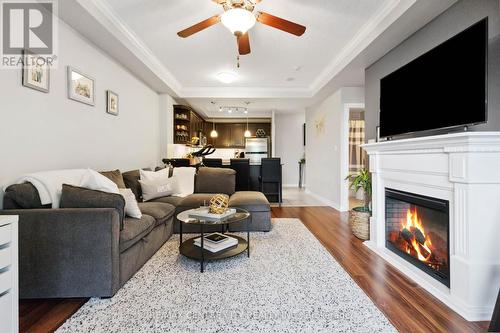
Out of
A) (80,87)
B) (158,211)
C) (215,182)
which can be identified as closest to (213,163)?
(215,182)

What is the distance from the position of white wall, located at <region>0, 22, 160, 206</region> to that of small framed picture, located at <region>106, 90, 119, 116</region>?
0.23 feet

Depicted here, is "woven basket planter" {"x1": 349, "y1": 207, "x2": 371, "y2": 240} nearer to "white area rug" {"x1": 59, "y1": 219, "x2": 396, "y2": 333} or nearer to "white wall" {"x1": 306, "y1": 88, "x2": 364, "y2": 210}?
"white area rug" {"x1": 59, "y1": 219, "x2": 396, "y2": 333}

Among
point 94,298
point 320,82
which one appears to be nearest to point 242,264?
point 94,298

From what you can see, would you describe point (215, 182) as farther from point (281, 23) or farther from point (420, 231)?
point (420, 231)


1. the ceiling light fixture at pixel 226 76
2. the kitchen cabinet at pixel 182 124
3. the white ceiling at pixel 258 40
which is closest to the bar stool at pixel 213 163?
the kitchen cabinet at pixel 182 124

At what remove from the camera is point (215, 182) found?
4.09 meters

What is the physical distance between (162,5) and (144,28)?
23.2 inches

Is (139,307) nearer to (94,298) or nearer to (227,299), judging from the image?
(94,298)

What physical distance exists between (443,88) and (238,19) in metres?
1.84

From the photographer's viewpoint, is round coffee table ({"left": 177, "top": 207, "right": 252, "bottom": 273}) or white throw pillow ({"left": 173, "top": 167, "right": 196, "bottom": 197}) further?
white throw pillow ({"left": 173, "top": 167, "right": 196, "bottom": 197})

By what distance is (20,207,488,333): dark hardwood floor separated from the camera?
5.05 feet

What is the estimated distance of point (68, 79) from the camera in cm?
260

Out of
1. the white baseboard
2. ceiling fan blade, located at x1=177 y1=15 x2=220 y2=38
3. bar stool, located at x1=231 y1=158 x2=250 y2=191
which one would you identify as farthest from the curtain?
ceiling fan blade, located at x1=177 y1=15 x2=220 y2=38

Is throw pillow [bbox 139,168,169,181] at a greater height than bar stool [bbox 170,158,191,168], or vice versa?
bar stool [bbox 170,158,191,168]
